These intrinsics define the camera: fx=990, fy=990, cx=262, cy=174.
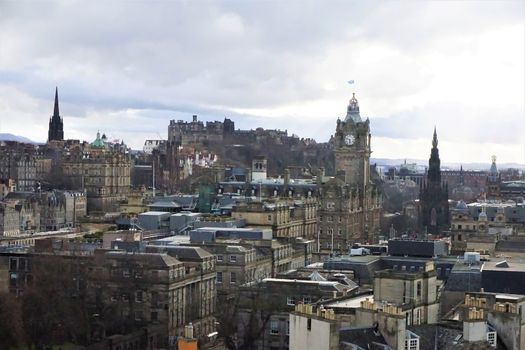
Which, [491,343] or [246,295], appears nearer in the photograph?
[491,343]

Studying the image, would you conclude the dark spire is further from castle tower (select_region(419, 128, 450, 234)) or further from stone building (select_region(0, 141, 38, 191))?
stone building (select_region(0, 141, 38, 191))

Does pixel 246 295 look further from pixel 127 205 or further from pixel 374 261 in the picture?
pixel 127 205

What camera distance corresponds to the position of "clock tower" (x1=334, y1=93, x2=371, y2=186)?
13150cm

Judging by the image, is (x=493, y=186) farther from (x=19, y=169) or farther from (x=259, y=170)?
(x=19, y=169)

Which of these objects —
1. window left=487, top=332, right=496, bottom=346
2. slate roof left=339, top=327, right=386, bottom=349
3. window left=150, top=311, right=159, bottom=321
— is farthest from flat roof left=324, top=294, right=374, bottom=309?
window left=150, top=311, right=159, bottom=321

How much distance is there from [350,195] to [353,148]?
13.4m

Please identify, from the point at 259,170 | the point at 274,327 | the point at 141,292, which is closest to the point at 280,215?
the point at 141,292

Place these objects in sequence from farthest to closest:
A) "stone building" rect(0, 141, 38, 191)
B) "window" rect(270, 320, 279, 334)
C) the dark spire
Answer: "stone building" rect(0, 141, 38, 191), the dark spire, "window" rect(270, 320, 279, 334)

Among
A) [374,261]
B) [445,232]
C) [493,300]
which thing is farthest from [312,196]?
[493,300]

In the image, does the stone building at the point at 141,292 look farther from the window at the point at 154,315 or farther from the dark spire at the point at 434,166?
the dark spire at the point at 434,166

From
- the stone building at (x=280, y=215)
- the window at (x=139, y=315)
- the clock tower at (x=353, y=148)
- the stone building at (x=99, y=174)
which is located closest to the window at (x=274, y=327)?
the window at (x=139, y=315)

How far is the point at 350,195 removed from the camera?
120 metres

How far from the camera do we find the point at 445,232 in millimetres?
124188

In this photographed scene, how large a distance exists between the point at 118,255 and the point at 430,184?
77.0 metres
